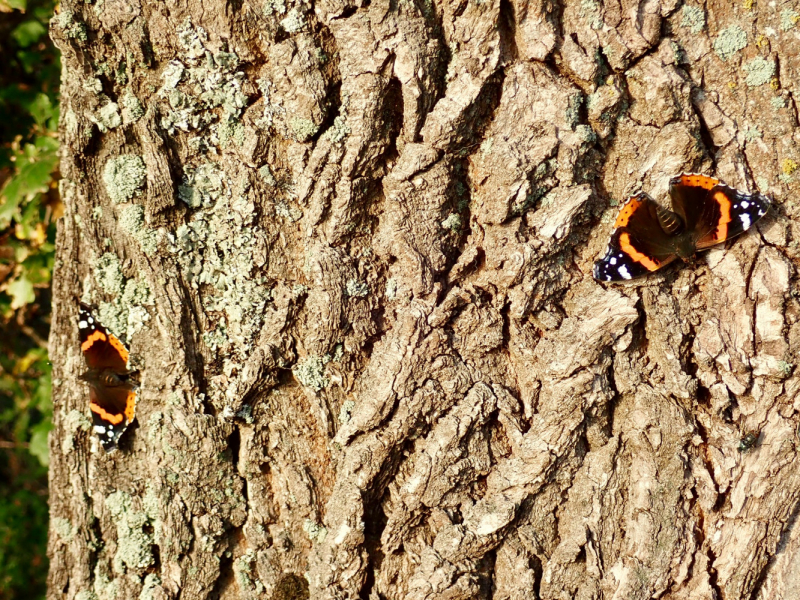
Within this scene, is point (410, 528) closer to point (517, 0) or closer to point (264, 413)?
point (264, 413)

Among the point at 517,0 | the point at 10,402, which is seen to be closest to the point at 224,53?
the point at 517,0

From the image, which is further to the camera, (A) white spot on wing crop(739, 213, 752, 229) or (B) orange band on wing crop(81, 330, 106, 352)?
(B) orange band on wing crop(81, 330, 106, 352)

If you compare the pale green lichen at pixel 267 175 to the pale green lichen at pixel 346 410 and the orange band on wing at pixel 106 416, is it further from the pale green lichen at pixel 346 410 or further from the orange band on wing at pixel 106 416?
the orange band on wing at pixel 106 416

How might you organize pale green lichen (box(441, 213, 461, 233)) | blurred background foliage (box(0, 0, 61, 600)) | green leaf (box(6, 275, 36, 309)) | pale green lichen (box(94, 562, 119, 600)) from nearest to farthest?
pale green lichen (box(441, 213, 461, 233)), pale green lichen (box(94, 562, 119, 600)), blurred background foliage (box(0, 0, 61, 600)), green leaf (box(6, 275, 36, 309))

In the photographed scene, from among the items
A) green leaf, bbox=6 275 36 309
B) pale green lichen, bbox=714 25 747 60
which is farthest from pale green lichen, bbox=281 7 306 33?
green leaf, bbox=6 275 36 309

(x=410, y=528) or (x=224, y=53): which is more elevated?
(x=224, y=53)

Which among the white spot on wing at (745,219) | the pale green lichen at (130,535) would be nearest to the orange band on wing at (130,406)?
the pale green lichen at (130,535)

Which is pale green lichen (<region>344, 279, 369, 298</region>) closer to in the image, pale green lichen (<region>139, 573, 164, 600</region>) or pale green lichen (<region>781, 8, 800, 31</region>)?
pale green lichen (<region>139, 573, 164, 600</region>)
